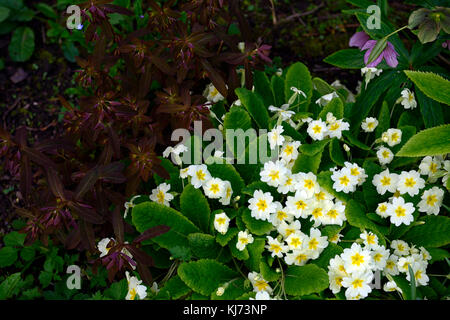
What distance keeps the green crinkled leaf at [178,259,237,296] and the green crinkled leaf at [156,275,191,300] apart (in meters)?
0.08

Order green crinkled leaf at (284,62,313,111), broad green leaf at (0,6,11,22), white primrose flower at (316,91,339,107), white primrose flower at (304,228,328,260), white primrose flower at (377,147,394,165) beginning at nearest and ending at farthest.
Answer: white primrose flower at (304,228,328,260) < white primrose flower at (377,147,394,165) < white primrose flower at (316,91,339,107) < green crinkled leaf at (284,62,313,111) < broad green leaf at (0,6,11,22)

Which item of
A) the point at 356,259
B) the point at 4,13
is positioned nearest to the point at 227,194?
the point at 356,259

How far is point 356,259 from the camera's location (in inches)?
75.4

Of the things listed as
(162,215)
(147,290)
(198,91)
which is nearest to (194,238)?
(162,215)

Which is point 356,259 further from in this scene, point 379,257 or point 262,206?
point 262,206

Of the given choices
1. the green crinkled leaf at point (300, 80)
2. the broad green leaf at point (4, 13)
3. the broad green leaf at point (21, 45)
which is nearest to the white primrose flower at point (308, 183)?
the green crinkled leaf at point (300, 80)

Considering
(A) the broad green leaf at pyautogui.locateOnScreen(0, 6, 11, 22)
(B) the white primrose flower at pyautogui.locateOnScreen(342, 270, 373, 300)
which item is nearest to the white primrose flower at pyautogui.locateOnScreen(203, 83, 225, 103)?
(B) the white primrose flower at pyautogui.locateOnScreen(342, 270, 373, 300)

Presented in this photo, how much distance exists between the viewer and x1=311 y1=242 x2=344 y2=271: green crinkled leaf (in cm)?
204

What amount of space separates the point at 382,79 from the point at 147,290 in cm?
149

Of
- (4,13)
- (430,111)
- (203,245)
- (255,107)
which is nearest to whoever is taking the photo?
(203,245)

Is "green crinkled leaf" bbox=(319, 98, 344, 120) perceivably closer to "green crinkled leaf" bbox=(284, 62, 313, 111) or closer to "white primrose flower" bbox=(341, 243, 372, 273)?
"green crinkled leaf" bbox=(284, 62, 313, 111)

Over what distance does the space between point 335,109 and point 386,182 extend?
0.43 metres

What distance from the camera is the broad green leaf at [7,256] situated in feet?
8.38

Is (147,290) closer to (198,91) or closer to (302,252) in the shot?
(302,252)
